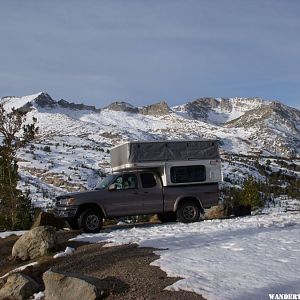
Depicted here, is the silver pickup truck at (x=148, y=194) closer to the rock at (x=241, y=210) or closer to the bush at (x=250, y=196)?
the rock at (x=241, y=210)

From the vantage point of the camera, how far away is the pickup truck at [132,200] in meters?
16.1

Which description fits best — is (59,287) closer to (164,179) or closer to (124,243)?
(124,243)

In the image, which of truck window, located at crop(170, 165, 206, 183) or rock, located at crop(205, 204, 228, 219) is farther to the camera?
rock, located at crop(205, 204, 228, 219)

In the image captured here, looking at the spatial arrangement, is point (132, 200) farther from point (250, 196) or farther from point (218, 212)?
point (250, 196)

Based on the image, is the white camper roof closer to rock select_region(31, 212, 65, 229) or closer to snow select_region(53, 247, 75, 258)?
rock select_region(31, 212, 65, 229)

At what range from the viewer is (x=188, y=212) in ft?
58.4

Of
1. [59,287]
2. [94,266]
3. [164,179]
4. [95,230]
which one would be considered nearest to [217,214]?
[164,179]

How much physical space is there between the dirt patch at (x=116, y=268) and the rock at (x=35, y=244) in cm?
29

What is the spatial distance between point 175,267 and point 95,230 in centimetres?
698

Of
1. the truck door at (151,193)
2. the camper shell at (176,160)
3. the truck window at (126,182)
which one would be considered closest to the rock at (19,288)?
the truck window at (126,182)

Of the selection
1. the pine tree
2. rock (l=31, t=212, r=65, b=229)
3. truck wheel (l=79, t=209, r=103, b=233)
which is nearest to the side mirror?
truck wheel (l=79, t=209, r=103, b=233)

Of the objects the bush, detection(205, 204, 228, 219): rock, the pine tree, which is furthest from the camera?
the bush

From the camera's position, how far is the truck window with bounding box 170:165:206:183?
17719mm

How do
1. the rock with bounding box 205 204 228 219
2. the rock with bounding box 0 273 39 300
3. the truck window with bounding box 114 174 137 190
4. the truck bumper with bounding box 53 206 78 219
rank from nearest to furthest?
1. the rock with bounding box 0 273 39 300
2. the truck bumper with bounding box 53 206 78 219
3. the truck window with bounding box 114 174 137 190
4. the rock with bounding box 205 204 228 219
